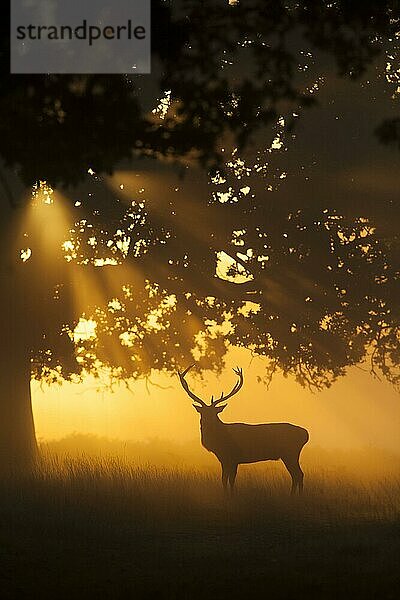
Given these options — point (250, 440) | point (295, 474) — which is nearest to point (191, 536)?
point (295, 474)

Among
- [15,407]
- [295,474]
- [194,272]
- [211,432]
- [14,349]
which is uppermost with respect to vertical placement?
[194,272]

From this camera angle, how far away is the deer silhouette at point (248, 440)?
18938mm

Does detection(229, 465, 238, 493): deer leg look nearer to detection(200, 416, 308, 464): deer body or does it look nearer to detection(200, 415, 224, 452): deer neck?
detection(200, 416, 308, 464): deer body

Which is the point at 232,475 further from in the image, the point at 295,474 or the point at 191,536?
the point at 191,536

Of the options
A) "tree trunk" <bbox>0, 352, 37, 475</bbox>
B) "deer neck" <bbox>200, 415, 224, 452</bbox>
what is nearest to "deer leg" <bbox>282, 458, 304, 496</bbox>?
"deer neck" <bbox>200, 415, 224, 452</bbox>

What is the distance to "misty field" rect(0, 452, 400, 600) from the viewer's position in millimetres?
10508

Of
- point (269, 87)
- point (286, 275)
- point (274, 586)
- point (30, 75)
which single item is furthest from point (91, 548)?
point (286, 275)

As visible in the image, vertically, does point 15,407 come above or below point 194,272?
below

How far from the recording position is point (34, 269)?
24.2 meters

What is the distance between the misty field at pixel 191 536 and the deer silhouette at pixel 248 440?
0.45m

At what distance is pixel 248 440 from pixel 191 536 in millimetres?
5871

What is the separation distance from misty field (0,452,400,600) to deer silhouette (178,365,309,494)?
0.45 metres

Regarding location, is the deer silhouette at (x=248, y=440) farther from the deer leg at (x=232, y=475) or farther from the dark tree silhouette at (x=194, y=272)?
the dark tree silhouette at (x=194, y=272)

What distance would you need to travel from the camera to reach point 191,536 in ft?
44.1
